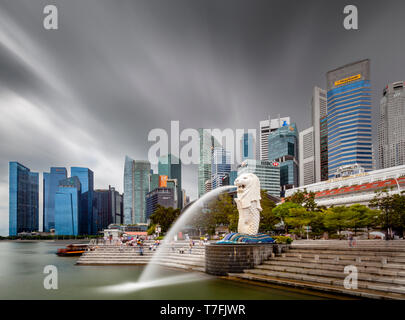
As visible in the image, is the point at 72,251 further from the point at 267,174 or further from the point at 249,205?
the point at 267,174

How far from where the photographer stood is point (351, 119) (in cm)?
15312

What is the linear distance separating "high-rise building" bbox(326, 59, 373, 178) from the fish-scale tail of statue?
139 meters

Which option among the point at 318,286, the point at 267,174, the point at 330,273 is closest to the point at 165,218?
the point at 330,273

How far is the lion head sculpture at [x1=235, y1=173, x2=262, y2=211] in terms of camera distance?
24.0 m

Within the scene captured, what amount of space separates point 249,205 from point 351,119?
484ft

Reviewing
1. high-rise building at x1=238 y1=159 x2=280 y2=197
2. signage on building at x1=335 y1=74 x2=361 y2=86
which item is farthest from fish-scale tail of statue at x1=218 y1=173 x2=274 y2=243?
signage on building at x1=335 y1=74 x2=361 y2=86

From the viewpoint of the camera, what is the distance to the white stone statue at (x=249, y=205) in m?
23.8

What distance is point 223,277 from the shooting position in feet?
70.1

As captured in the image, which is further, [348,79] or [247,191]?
[348,79]

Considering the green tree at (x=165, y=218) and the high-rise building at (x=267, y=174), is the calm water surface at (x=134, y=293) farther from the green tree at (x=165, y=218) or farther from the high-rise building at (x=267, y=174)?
the high-rise building at (x=267, y=174)

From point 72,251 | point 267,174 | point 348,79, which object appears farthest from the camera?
point 348,79

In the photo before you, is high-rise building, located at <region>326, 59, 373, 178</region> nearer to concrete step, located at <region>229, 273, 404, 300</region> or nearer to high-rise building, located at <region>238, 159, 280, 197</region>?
high-rise building, located at <region>238, 159, 280, 197</region>

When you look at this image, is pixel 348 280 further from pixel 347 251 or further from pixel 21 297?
pixel 21 297
